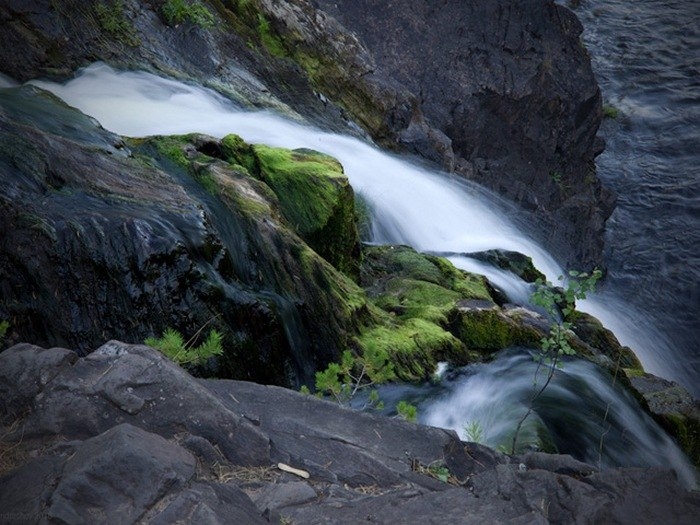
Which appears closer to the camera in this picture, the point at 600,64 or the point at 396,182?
the point at 396,182

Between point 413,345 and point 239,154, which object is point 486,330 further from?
point 239,154

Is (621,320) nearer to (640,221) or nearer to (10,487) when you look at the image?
(640,221)

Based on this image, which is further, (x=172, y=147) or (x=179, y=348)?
(x=172, y=147)

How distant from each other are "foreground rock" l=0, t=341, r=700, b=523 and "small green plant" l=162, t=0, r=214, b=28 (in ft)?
26.2

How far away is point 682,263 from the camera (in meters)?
16.0

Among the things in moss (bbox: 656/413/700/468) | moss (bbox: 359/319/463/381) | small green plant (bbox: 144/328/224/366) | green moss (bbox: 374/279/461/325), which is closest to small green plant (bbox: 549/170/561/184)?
green moss (bbox: 374/279/461/325)

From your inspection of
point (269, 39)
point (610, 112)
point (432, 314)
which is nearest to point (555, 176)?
point (610, 112)

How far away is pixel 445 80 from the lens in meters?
15.8

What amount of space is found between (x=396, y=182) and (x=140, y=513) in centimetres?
898

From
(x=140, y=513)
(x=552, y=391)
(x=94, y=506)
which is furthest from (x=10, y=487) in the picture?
(x=552, y=391)

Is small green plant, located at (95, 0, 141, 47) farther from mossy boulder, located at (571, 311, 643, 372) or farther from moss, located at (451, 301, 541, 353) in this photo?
mossy boulder, located at (571, 311, 643, 372)

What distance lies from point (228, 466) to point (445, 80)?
541 inches

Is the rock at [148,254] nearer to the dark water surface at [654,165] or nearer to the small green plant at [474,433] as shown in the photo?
the small green plant at [474,433]

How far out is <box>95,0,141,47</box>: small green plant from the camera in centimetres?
966
